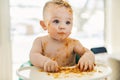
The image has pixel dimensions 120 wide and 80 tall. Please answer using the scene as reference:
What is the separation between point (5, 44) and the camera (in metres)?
1.85

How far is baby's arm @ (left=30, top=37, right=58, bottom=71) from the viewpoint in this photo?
2.58 ft

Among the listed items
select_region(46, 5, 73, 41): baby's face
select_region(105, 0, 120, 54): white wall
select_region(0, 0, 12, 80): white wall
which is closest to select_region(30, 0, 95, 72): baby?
select_region(46, 5, 73, 41): baby's face

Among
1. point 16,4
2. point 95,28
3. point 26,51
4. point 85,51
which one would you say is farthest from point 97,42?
point 85,51

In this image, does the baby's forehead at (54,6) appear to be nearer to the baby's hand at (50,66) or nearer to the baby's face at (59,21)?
the baby's face at (59,21)

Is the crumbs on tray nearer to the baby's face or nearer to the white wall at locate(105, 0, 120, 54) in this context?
the baby's face

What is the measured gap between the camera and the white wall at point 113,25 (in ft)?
7.30

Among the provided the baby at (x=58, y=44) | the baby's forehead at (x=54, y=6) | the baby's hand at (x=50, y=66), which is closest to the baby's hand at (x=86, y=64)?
the baby at (x=58, y=44)

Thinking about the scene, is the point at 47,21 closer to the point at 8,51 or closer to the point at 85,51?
the point at 85,51

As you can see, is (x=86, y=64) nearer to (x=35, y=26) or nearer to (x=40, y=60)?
(x=40, y=60)

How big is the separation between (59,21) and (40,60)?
0.18 meters

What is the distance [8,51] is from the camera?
187 centimetres

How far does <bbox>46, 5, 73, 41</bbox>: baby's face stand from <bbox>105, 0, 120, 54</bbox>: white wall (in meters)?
1.46

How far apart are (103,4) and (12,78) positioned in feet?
4.16

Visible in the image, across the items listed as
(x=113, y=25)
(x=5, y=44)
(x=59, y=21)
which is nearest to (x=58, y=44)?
(x=59, y=21)
